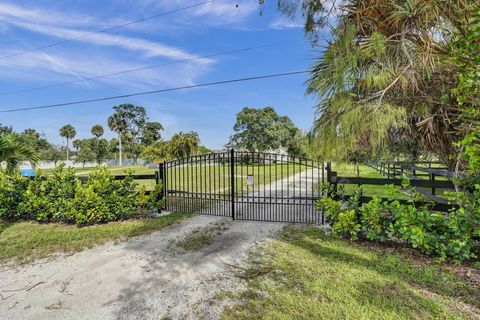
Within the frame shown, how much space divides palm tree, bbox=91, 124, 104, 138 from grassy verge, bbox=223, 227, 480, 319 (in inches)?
2421

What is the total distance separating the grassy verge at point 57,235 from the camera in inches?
163

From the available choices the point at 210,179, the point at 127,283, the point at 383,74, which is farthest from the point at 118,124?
the point at 383,74

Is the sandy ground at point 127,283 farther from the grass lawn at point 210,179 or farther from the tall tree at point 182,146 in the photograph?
the tall tree at point 182,146

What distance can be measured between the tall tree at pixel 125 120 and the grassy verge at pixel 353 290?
50.9 metres

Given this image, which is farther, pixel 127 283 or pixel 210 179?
pixel 210 179

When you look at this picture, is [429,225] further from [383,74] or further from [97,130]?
[97,130]

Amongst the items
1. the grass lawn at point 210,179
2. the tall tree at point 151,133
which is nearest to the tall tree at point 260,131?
the grass lawn at point 210,179

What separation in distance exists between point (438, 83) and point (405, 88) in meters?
0.52

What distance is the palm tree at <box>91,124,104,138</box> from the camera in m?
54.9

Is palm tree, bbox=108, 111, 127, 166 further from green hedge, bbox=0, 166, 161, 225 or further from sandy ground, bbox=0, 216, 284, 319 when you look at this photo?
sandy ground, bbox=0, 216, 284, 319

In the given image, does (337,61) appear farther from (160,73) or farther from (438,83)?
(160,73)

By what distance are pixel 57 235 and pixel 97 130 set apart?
5839 centimetres

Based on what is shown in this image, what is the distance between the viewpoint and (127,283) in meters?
2.99

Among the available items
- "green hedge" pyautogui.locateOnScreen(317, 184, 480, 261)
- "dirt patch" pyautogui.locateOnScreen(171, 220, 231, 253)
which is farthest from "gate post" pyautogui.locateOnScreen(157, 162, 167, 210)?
"green hedge" pyautogui.locateOnScreen(317, 184, 480, 261)
